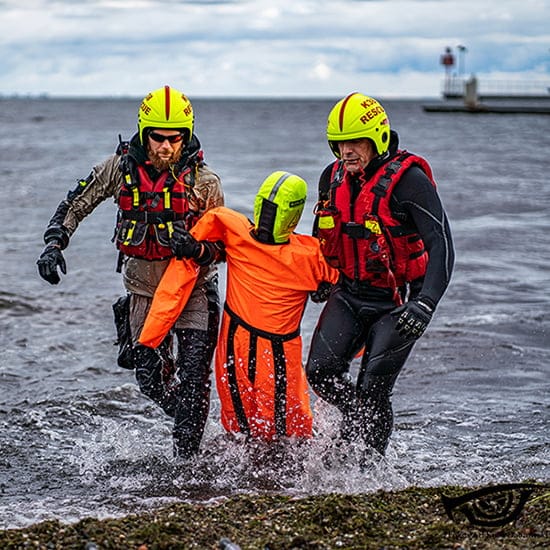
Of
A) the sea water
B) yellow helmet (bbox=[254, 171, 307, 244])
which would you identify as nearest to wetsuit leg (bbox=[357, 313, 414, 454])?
the sea water

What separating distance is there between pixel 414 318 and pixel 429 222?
0.56m

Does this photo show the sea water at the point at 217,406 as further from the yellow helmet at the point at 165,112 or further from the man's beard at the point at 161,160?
the yellow helmet at the point at 165,112

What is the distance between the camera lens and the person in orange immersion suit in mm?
6281

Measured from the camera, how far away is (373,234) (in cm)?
592

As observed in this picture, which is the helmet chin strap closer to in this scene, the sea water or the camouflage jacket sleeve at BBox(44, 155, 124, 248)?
the camouflage jacket sleeve at BBox(44, 155, 124, 248)

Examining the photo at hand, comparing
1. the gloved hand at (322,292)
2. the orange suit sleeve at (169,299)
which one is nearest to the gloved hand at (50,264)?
the orange suit sleeve at (169,299)

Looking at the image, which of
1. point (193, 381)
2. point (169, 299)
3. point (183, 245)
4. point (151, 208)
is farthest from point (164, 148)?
point (193, 381)

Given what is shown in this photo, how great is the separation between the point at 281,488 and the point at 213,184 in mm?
1932

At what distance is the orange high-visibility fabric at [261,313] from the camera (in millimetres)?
6324

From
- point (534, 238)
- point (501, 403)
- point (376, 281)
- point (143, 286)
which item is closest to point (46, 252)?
point (143, 286)

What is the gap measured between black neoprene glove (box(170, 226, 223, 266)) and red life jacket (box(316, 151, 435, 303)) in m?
0.71

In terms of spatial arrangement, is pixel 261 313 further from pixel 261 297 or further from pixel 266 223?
pixel 266 223

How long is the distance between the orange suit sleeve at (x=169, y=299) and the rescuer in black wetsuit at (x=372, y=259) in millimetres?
835

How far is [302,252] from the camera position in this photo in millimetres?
6336
